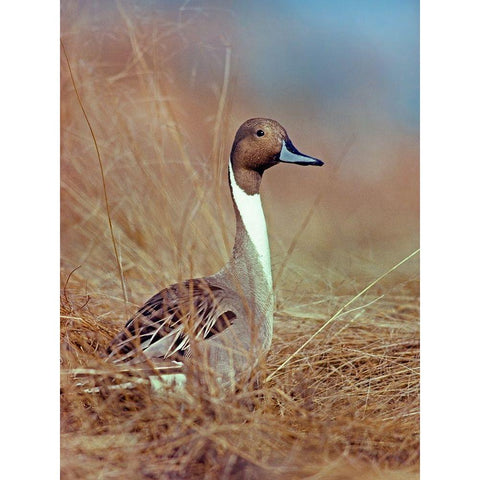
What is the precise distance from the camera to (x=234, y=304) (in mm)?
2736

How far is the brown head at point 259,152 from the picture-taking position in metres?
2.78

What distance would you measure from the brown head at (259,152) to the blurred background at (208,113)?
0.09 metres

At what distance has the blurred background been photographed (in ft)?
9.47

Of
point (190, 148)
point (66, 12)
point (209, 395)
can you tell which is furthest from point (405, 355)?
point (66, 12)

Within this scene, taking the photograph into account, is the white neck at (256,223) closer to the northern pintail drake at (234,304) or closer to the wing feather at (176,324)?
the northern pintail drake at (234,304)

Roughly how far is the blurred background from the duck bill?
12cm

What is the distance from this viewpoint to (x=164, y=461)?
2705 millimetres

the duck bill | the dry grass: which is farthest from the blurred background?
the duck bill

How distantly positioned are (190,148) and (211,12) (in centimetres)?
34

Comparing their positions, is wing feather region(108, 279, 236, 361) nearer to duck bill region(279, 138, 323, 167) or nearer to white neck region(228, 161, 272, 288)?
white neck region(228, 161, 272, 288)

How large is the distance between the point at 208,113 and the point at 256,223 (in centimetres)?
33

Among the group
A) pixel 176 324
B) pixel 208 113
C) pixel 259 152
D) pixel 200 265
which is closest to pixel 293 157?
pixel 259 152

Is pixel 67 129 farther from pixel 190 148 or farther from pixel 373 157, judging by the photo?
pixel 373 157

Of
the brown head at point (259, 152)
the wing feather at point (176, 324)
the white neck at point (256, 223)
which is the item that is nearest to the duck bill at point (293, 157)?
the brown head at point (259, 152)
